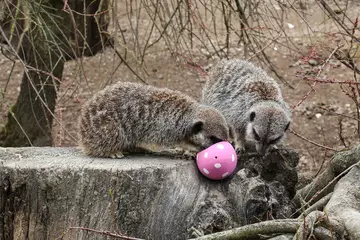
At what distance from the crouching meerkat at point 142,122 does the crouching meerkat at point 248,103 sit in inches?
18.9

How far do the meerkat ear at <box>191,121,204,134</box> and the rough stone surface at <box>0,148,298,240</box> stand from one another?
1.50ft

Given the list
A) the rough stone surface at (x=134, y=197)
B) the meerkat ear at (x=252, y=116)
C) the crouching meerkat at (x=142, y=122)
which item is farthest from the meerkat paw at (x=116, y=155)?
the meerkat ear at (x=252, y=116)

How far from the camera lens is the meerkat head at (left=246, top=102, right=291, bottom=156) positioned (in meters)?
4.97

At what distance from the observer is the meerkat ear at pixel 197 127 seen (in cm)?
435

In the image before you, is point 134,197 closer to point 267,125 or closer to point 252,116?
point 267,125

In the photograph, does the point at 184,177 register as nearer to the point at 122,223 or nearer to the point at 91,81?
the point at 122,223

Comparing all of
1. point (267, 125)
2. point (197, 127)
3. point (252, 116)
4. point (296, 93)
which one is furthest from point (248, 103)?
point (296, 93)

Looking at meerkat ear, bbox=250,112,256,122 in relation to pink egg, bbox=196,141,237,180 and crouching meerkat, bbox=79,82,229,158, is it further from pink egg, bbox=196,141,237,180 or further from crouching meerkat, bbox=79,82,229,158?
pink egg, bbox=196,141,237,180

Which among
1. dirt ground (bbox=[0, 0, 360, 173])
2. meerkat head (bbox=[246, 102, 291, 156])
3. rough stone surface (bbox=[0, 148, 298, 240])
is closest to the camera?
rough stone surface (bbox=[0, 148, 298, 240])

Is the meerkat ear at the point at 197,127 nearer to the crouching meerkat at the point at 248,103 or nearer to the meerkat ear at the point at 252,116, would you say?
the crouching meerkat at the point at 248,103

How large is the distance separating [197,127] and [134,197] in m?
0.88

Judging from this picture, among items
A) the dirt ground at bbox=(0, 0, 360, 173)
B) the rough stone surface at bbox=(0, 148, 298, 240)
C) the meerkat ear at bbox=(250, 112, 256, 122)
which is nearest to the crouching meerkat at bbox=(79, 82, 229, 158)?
the rough stone surface at bbox=(0, 148, 298, 240)

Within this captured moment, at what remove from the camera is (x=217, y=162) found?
3781mm

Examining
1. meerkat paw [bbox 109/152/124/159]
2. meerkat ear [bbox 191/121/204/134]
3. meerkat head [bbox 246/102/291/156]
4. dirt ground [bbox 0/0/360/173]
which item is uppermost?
meerkat ear [bbox 191/121/204/134]
